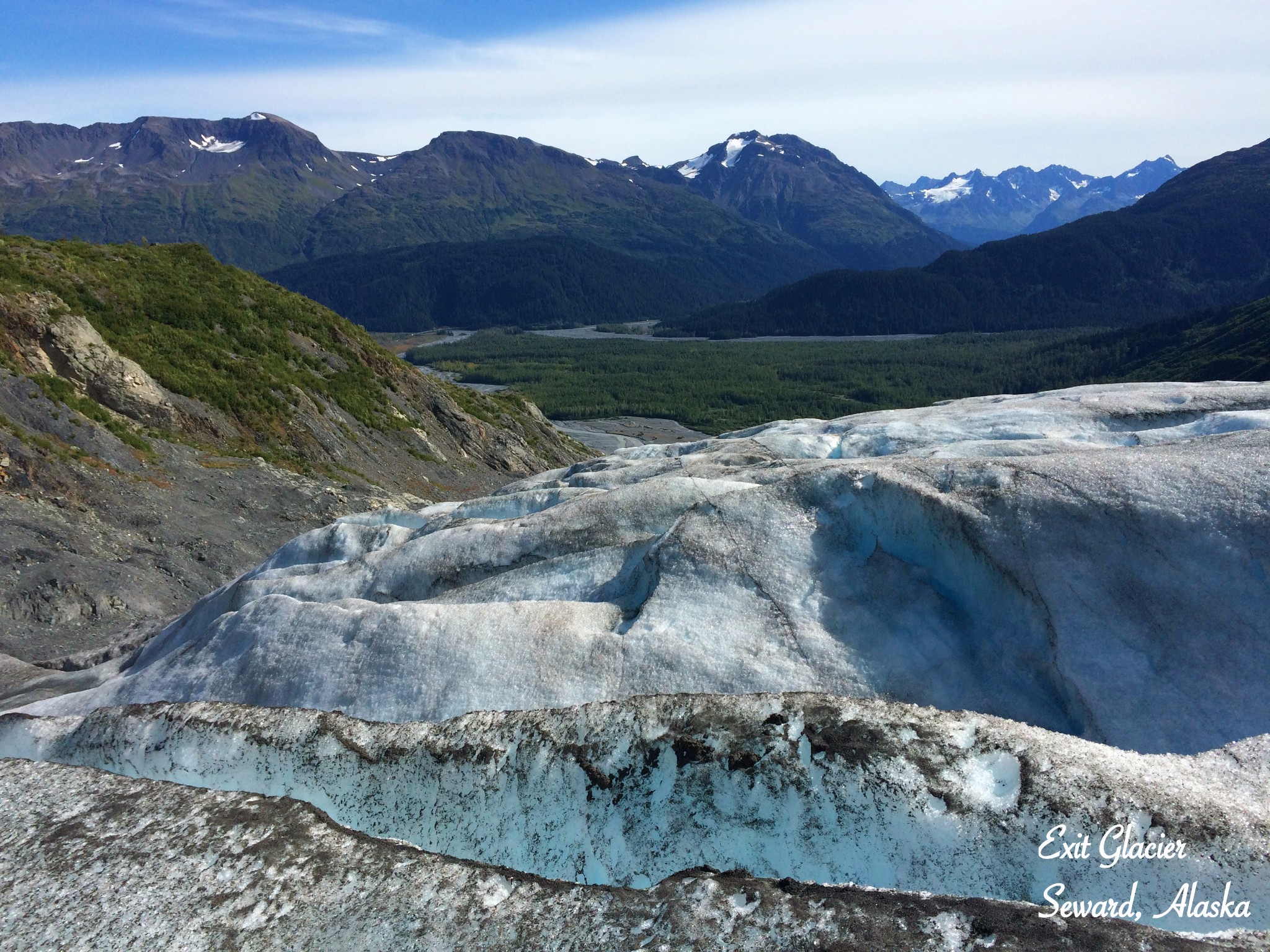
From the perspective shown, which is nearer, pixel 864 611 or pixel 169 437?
pixel 864 611

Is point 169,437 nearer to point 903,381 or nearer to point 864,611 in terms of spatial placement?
point 864,611

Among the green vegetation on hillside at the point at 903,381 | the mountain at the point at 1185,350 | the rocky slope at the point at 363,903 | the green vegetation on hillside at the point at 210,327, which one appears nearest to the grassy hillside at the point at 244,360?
the green vegetation on hillside at the point at 210,327

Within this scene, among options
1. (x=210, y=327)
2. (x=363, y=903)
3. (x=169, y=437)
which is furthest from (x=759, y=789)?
(x=210, y=327)

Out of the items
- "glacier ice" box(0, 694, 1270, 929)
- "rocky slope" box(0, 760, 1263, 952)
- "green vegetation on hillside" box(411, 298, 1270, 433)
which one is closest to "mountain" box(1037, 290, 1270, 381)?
"green vegetation on hillside" box(411, 298, 1270, 433)

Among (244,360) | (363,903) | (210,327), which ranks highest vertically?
(210,327)

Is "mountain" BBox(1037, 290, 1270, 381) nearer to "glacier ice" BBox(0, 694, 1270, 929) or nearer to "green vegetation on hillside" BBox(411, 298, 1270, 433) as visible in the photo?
"green vegetation on hillside" BBox(411, 298, 1270, 433)
